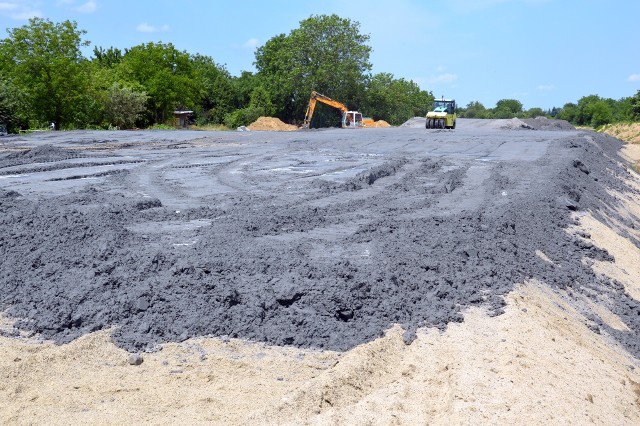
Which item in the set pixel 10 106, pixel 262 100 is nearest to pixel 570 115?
pixel 262 100

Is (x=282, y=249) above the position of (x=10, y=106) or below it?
below

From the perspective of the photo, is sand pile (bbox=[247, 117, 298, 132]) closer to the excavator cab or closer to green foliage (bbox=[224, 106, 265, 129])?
green foliage (bbox=[224, 106, 265, 129])

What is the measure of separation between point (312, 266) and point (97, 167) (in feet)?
36.2

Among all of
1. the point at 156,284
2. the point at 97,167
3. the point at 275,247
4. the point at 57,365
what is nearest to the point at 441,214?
the point at 275,247

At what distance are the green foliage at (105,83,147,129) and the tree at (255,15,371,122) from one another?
2329 centimetres

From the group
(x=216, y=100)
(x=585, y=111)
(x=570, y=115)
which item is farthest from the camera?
(x=570, y=115)

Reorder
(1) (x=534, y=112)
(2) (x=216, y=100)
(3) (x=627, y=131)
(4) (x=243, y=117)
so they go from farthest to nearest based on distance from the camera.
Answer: (1) (x=534, y=112), (2) (x=216, y=100), (4) (x=243, y=117), (3) (x=627, y=131)

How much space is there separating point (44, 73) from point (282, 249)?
134 feet

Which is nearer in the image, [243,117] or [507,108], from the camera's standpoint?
[243,117]

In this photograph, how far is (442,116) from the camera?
119ft

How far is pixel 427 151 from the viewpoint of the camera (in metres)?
22.1

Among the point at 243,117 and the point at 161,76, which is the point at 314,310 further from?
the point at 243,117

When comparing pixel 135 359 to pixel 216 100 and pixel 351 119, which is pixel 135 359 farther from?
pixel 216 100

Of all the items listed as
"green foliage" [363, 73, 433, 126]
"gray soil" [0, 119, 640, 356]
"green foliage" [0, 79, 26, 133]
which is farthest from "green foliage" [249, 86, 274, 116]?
"gray soil" [0, 119, 640, 356]
